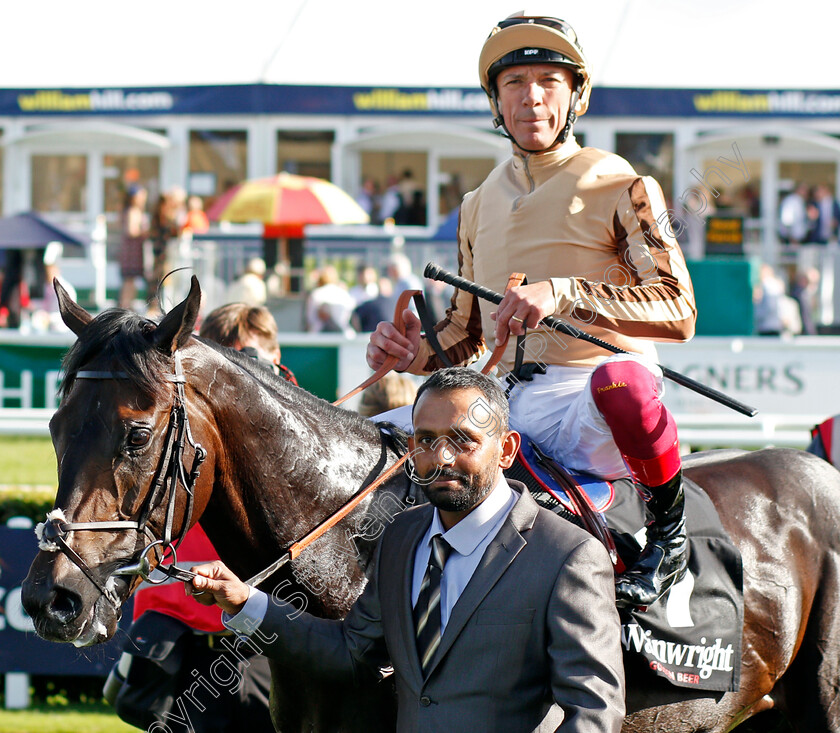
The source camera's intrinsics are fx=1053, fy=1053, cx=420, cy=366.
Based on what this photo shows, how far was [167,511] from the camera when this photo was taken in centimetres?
246

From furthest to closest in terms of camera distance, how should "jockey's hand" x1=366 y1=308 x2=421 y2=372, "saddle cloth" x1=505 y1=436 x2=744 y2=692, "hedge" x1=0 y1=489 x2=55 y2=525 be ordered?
"hedge" x1=0 y1=489 x2=55 y2=525
"jockey's hand" x1=366 y1=308 x2=421 y2=372
"saddle cloth" x1=505 y1=436 x2=744 y2=692

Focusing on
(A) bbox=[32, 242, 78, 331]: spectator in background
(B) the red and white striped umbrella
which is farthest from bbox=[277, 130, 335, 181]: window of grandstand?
(A) bbox=[32, 242, 78, 331]: spectator in background

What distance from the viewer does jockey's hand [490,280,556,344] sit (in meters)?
2.73

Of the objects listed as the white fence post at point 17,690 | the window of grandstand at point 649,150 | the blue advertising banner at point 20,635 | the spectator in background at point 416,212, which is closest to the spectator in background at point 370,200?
the spectator in background at point 416,212

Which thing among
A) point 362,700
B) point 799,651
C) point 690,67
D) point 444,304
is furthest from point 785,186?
point 362,700

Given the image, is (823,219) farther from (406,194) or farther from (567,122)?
(567,122)

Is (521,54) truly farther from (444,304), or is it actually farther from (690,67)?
(690,67)

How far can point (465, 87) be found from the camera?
15594mm

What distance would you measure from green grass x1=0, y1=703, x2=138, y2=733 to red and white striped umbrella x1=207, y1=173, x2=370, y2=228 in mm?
7393

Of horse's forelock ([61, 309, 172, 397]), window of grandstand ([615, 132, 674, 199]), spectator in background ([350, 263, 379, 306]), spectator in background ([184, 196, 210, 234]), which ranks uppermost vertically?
window of grandstand ([615, 132, 674, 199])

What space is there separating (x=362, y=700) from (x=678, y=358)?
7.23m

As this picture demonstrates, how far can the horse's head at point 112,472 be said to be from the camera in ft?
7.47

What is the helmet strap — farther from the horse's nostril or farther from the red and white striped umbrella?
the red and white striped umbrella

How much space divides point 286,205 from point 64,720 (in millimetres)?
7902
